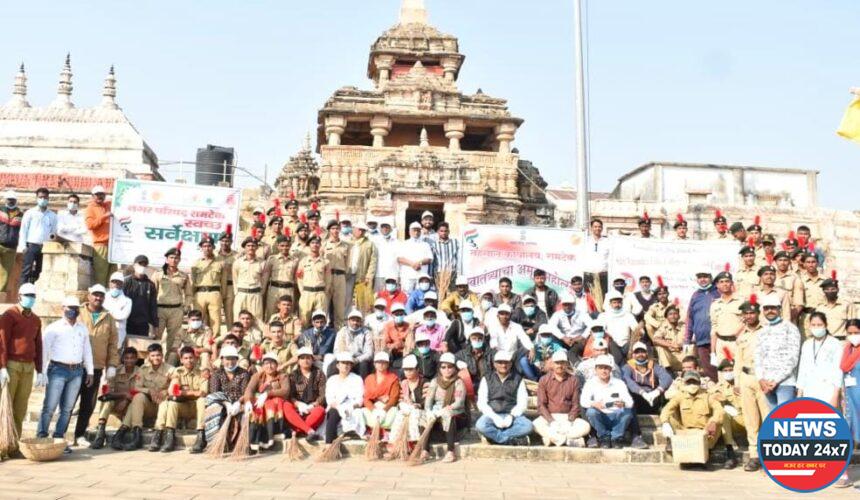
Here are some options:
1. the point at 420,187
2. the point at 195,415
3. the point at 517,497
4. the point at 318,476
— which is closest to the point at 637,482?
the point at 517,497

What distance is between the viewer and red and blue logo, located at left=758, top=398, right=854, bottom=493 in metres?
5.93

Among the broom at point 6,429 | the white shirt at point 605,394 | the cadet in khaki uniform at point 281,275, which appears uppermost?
the cadet in khaki uniform at point 281,275

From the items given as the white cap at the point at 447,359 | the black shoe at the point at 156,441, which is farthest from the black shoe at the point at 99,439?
the white cap at the point at 447,359

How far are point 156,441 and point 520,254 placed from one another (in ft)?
22.8

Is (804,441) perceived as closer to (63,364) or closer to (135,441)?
(135,441)

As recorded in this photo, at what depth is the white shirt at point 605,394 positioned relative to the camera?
31.5 ft

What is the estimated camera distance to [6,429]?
8.41 meters

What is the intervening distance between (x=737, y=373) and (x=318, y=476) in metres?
5.20

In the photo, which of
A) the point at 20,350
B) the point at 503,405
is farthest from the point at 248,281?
the point at 503,405

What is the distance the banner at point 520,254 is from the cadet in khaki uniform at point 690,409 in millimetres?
4325

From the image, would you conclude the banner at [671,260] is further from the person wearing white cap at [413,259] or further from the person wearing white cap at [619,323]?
the person wearing white cap at [413,259]

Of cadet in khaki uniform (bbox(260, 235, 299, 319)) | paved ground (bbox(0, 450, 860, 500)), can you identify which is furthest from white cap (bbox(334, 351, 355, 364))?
cadet in khaki uniform (bbox(260, 235, 299, 319))

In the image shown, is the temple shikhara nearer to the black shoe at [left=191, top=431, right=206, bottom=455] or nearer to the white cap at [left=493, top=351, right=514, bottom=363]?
the white cap at [left=493, top=351, right=514, bottom=363]

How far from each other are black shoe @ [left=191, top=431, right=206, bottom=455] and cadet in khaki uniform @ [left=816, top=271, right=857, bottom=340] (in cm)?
787
